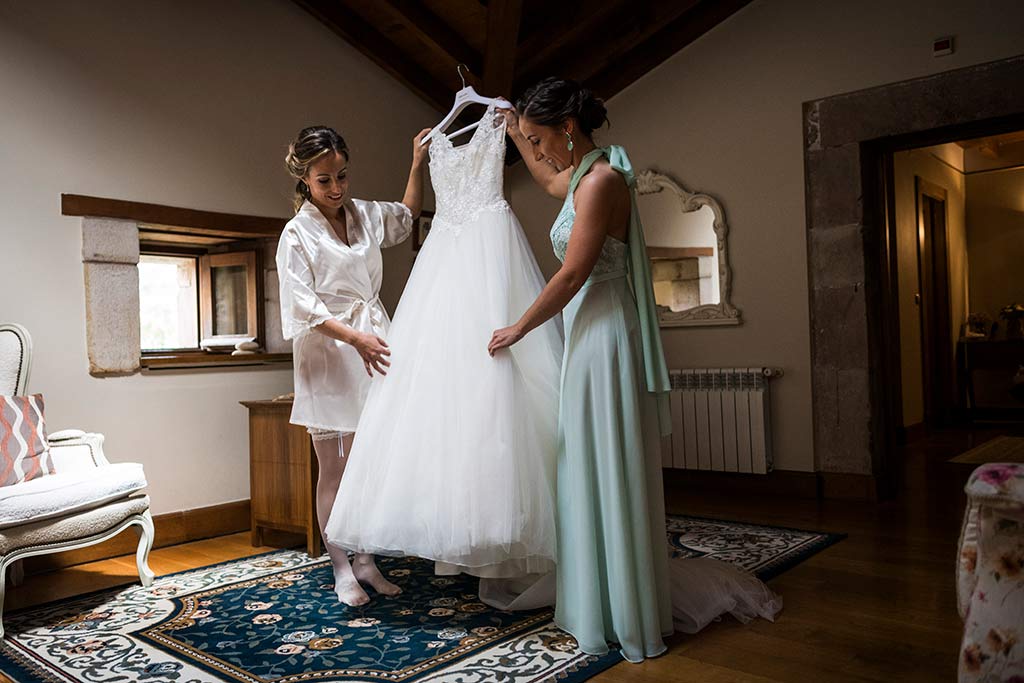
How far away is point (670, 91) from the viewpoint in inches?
205

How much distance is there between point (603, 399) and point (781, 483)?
2.90 metres

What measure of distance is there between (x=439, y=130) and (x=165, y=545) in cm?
250

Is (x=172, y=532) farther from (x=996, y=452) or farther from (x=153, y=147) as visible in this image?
(x=996, y=452)

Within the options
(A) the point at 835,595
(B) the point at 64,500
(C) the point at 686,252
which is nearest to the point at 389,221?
(B) the point at 64,500

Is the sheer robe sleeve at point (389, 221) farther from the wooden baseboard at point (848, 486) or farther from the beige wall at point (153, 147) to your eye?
the wooden baseboard at point (848, 486)

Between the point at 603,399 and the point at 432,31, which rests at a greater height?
the point at 432,31

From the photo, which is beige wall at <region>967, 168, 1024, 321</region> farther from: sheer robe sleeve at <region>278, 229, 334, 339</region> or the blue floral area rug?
sheer robe sleeve at <region>278, 229, 334, 339</region>

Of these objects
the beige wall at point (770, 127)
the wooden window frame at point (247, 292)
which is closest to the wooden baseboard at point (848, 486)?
the beige wall at point (770, 127)

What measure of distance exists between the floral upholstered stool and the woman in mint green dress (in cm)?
84

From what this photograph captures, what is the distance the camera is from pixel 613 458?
2283 mm

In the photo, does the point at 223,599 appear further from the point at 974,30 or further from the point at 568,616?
the point at 974,30

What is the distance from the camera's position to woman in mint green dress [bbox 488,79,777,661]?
7.52 ft

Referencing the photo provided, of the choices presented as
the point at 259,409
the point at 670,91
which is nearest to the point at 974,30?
the point at 670,91

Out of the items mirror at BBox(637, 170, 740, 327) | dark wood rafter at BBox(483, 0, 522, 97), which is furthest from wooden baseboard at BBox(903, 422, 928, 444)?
dark wood rafter at BBox(483, 0, 522, 97)
